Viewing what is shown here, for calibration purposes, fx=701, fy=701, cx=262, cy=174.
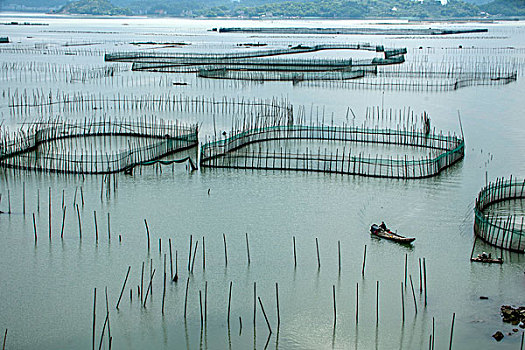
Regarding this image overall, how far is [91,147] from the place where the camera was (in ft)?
68.6

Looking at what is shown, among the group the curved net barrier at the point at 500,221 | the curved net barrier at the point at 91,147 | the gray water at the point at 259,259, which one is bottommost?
the gray water at the point at 259,259

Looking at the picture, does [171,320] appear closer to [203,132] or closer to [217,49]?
[203,132]

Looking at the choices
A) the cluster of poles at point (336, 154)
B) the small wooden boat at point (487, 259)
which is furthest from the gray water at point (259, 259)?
the cluster of poles at point (336, 154)

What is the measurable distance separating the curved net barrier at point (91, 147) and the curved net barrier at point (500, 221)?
7.70 meters

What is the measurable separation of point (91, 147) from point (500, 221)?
12.0 metres

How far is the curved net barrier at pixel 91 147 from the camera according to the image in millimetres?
18672

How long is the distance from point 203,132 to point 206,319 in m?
13.7

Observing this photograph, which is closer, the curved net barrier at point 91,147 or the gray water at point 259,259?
the gray water at point 259,259

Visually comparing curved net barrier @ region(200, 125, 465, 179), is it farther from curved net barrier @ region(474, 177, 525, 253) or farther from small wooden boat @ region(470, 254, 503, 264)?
small wooden boat @ region(470, 254, 503, 264)

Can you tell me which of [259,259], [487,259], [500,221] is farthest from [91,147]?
[487,259]

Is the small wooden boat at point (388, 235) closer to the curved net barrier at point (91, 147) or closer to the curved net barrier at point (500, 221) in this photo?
the curved net barrier at point (500, 221)

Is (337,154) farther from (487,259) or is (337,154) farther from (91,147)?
(487,259)

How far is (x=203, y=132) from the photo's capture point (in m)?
24.0

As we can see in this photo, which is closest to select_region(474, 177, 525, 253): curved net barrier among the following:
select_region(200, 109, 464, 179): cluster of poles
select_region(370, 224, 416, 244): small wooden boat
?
select_region(370, 224, 416, 244): small wooden boat
